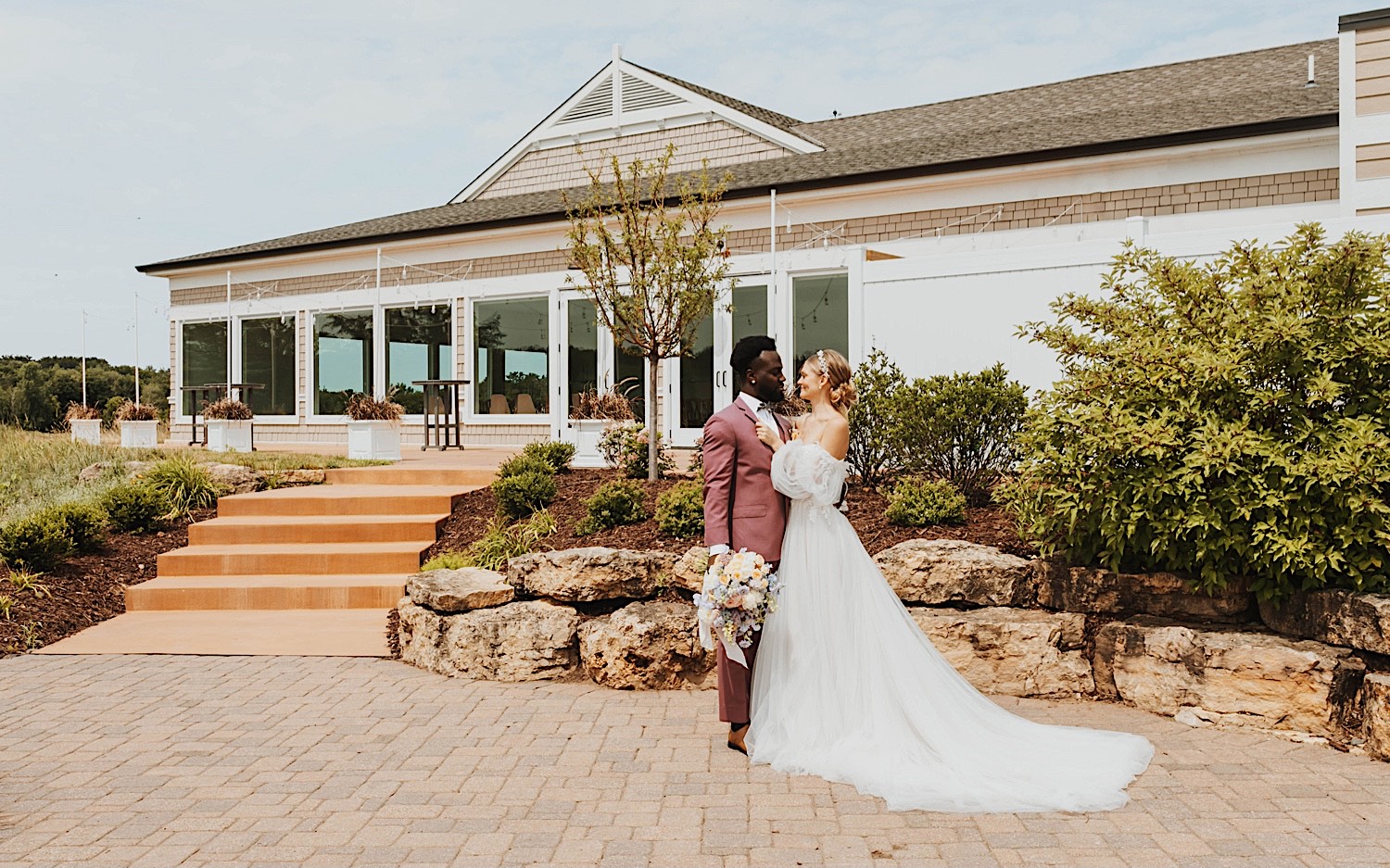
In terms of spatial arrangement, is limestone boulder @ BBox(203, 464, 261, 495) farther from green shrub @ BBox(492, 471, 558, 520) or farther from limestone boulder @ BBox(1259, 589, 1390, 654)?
limestone boulder @ BBox(1259, 589, 1390, 654)

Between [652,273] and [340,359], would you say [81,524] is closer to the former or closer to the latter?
[652,273]

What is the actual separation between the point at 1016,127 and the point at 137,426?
50.2 feet

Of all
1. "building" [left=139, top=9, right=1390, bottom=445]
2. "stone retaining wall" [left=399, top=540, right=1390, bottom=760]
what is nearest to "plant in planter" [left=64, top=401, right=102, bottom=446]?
"building" [left=139, top=9, right=1390, bottom=445]

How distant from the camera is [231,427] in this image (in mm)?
17891

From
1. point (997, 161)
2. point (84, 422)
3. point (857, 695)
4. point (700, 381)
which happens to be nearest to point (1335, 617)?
point (857, 695)

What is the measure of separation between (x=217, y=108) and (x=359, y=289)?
7430 millimetres

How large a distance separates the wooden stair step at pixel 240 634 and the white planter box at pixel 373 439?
18.8 ft

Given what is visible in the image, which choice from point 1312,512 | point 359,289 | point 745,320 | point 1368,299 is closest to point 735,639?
point 1312,512

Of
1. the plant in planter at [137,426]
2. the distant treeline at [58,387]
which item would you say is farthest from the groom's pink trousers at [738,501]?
the distant treeline at [58,387]

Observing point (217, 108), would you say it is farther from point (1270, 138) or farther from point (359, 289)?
point (1270, 138)

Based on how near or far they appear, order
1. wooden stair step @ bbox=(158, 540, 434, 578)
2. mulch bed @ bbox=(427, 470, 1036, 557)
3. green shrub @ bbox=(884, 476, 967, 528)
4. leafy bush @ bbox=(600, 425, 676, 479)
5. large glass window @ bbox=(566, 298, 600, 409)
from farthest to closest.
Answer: large glass window @ bbox=(566, 298, 600, 409)
leafy bush @ bbox=(600, 425, 676, 479)
wooden stair step @ bbox=(158, 540, 434, 578)
green shrub @ bbox=(884, 476, 967, 528)
mulch bed @ bbox=(427, 470, 1036, 557)

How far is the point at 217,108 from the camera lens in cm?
1324

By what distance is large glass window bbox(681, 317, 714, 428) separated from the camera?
14.3m

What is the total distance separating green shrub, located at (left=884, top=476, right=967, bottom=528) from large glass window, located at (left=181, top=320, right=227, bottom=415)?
58.9 ft
